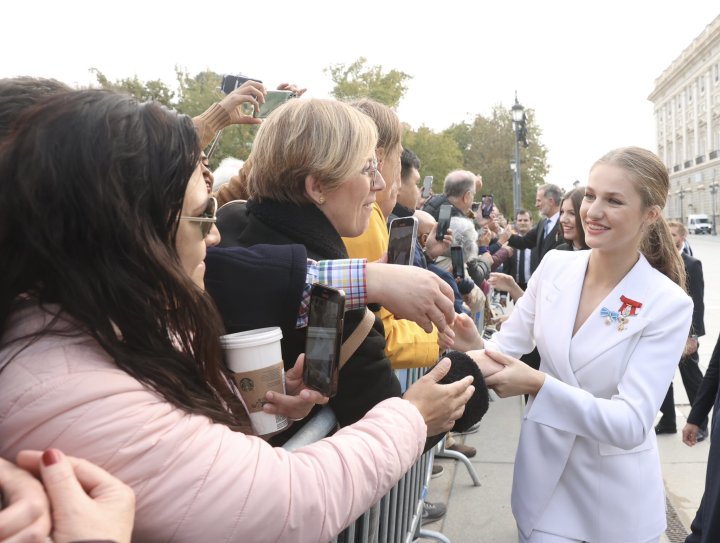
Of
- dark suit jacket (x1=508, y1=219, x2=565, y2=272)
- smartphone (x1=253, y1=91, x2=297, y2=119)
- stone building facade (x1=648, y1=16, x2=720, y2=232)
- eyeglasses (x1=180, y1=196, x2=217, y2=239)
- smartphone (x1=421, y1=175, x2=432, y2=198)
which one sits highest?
stone building facade (x1=648, y1=16, x2=720, y2=232)

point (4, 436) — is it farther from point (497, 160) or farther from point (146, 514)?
point (497, 160)

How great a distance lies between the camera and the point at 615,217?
239 centimetres

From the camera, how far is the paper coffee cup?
4.68 ft

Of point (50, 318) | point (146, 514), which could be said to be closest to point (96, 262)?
point (50, 318)

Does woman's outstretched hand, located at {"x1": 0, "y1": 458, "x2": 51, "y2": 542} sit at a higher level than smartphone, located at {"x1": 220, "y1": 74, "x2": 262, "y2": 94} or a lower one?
lower

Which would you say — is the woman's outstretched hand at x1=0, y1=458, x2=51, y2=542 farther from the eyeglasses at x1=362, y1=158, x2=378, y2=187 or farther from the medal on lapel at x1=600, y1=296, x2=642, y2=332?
the medal on lapel at x1=600, y1=296, x2=642, y2=332

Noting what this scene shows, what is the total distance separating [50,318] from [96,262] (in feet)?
0.42

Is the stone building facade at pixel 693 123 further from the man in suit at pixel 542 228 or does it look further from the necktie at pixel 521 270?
the man in suit at pixel 542 228

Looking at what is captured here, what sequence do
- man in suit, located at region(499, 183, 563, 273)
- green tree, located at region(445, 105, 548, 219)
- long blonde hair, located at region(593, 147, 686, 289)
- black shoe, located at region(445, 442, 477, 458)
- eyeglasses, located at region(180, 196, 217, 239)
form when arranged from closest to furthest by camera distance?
eyeglasses, located at region(180, 196, 217, 239)
long blonde hair, located at region(593, 147, 686, 289)
black shoe, located at region(445, 442, 477, 458)
man in suit, located at region(499, 183, 563, 273)
green tree, located at region(445, 105, 548, 219)

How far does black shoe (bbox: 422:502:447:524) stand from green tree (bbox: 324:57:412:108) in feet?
78.7

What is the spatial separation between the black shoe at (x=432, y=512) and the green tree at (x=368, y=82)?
24.0 metres

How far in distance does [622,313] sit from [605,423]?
435 millimetres

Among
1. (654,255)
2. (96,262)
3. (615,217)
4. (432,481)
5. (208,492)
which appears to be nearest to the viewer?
(208,492)

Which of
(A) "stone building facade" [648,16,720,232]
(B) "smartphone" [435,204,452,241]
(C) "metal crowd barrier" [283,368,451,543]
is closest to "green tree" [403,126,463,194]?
(B) "smartphone" [435,204,452,241]
